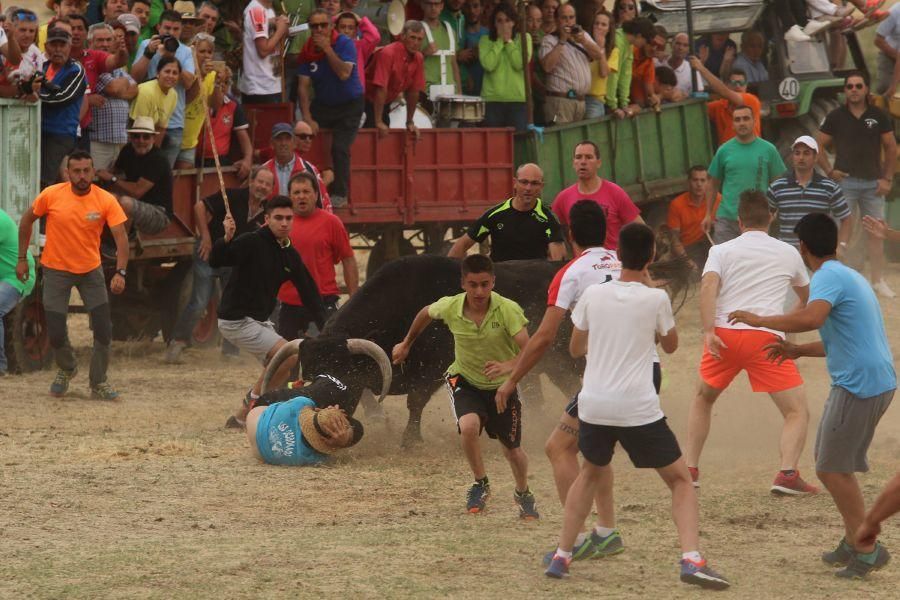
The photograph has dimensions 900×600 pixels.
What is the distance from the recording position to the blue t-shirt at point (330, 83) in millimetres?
14531

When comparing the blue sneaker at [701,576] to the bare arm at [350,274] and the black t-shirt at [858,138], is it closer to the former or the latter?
the bare arm at [350,274]

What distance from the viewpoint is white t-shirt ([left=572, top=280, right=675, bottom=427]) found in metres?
6.54

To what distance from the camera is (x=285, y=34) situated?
14.2 metres

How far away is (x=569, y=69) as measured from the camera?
643 inches

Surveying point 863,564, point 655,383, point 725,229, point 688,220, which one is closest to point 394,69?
point 725,229

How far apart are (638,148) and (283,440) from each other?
919cm

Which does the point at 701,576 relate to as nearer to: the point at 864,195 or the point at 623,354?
the point at 623,354

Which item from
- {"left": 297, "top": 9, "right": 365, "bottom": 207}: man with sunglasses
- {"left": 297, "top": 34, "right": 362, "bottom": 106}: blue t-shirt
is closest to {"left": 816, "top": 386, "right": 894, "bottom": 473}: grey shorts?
{"left": 297, "top": 9, "right": 365, "bottom": 207}: man with sunglasses

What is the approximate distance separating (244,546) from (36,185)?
6.49 metres

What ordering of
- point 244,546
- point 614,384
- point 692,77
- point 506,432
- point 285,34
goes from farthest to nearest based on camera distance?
point 692,77 → point 285,34 → point 506,432 → point 244,546 → point 614,384

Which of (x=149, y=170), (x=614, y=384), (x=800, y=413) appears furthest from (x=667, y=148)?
(x=614, y=384)

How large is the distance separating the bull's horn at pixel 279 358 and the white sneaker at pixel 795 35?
33.6 feet

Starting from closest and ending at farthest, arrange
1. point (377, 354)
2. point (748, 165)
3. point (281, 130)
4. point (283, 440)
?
1. point (283, 440)
2. point (377, 354)
3. point (281, 130)
4. point (748, 165)

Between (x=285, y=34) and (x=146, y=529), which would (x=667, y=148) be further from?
(x=146, y=529)
